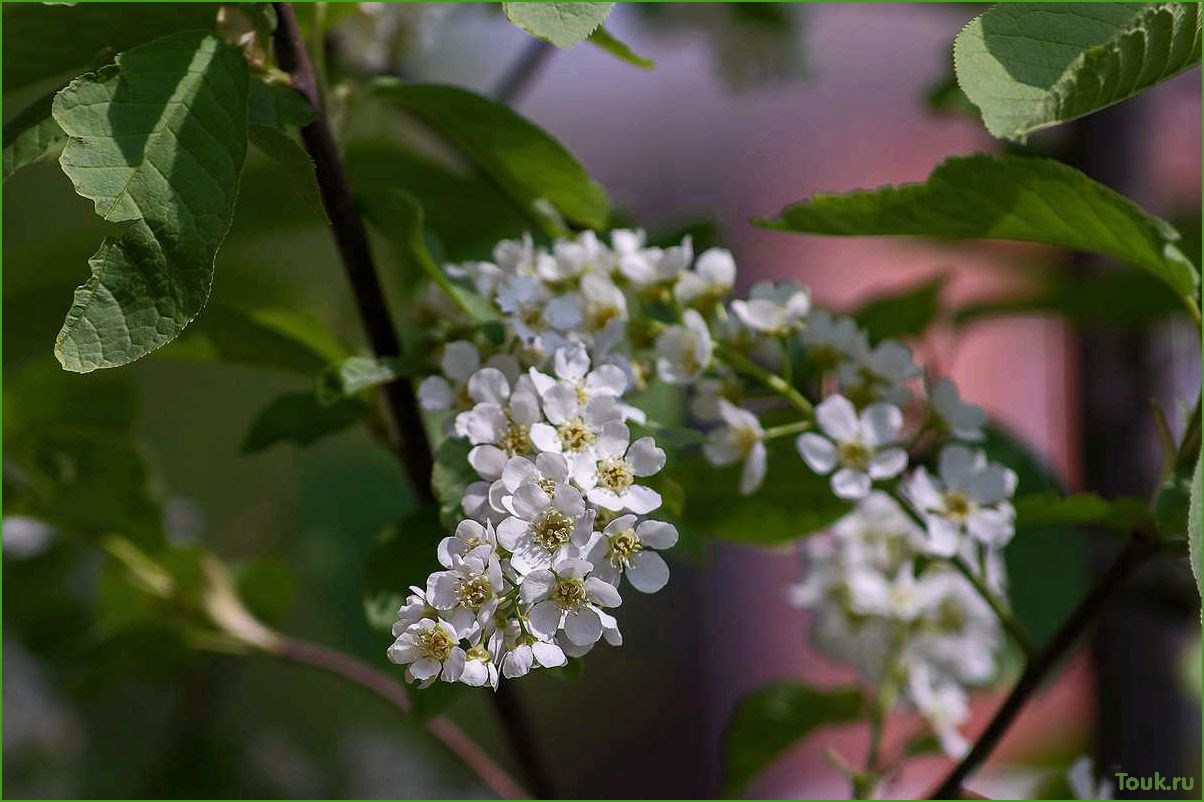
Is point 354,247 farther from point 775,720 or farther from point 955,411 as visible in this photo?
point 775,720

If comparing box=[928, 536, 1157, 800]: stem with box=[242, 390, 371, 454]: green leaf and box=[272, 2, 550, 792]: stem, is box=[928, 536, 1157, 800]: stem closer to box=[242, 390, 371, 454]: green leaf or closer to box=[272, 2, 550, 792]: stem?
box=[272, 2, 550, 792]: stem

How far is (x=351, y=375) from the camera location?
0.44m

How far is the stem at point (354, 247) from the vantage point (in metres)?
0.44

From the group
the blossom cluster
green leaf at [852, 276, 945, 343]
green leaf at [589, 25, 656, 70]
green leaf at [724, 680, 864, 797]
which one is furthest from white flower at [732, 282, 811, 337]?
green leaf at [724, 680, 864, 797]

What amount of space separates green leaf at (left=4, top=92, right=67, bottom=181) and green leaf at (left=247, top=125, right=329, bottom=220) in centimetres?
8

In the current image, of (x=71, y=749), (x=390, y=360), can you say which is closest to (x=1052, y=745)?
(x=71, y=749)

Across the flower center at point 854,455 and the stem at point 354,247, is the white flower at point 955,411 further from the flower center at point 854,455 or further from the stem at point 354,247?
the stem at point 354,247

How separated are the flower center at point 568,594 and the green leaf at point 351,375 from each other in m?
0.12

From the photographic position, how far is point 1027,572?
767 mm

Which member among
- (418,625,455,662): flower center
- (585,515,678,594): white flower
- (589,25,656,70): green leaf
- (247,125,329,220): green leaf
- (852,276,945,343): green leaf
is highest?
(589,25,656,70): green leaf

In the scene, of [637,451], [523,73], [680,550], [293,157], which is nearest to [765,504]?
[680,550]

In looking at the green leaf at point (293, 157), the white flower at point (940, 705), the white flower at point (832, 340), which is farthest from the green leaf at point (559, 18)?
the white flower at point (940, 705)

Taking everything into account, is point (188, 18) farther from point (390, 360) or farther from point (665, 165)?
point (665, 165)

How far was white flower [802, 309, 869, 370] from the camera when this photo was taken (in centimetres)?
50
